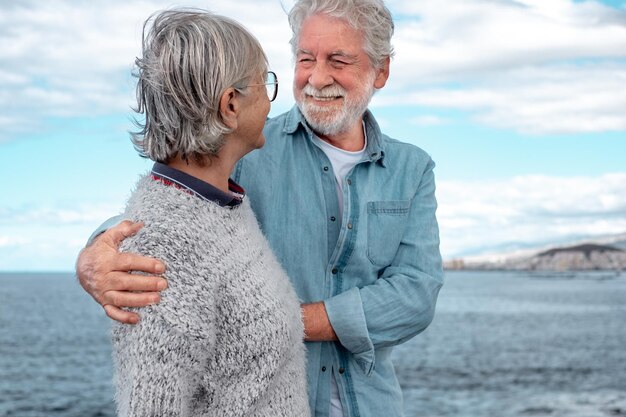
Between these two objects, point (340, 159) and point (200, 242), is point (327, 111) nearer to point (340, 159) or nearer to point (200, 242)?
point (340, 159)

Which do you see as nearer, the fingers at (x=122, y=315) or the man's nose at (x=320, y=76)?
the fingers at (x=122, y=315)

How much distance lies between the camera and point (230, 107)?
79.4 inches

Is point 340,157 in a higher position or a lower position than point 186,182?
higher

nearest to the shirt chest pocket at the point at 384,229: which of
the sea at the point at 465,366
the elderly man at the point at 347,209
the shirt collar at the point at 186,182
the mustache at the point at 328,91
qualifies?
the elderly man at the point at 347,209

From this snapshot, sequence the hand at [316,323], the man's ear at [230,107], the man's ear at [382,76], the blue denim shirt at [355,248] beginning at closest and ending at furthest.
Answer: the man's ear at [230,107] → the hand at [316,323] → the blue denim shirt at [355,248] → the man's ear at [382,76]

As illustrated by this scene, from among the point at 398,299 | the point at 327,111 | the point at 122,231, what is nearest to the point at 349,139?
the point at 327,111

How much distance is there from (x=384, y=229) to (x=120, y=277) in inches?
48.9

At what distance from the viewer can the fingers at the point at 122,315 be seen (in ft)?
6.14

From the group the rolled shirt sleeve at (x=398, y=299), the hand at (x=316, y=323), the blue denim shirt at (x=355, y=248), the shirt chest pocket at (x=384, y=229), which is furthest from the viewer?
the shirt chest pocket at (x=384, y=229)

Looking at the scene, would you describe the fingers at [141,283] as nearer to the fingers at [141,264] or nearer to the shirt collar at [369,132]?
the fingers at [141,264]

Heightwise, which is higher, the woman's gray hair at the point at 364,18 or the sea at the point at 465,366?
the woman's gray hair at the point at 364,18

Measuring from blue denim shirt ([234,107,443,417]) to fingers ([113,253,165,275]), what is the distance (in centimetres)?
90

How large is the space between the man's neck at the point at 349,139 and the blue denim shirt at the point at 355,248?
75 mm

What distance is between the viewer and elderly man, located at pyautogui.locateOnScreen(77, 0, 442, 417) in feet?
9.08
